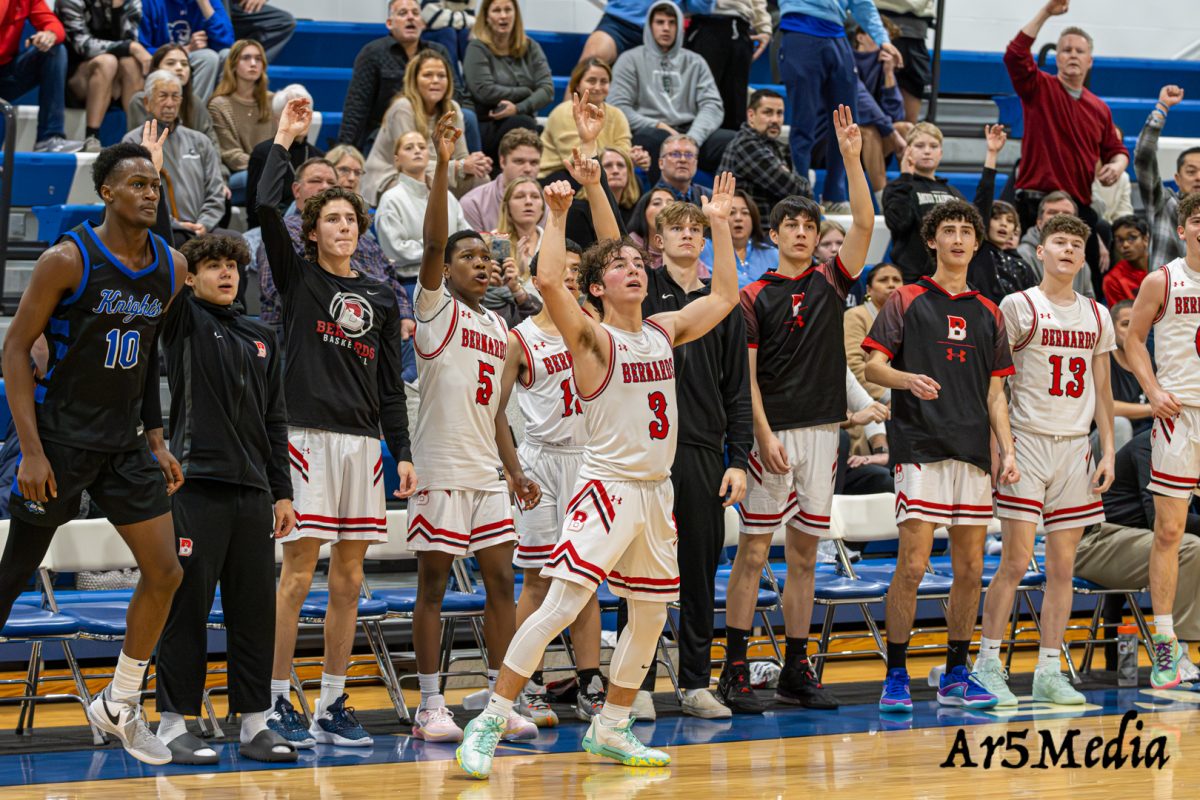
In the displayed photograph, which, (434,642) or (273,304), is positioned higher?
(273,304)

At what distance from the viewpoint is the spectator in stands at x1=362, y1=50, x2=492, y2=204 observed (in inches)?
353

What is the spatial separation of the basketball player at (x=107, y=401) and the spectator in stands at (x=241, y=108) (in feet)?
13.4

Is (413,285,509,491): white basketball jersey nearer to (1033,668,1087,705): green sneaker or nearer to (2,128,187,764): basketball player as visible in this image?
(2,128,187,764): basketball player

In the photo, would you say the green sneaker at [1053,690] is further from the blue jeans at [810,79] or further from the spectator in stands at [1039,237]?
the blue jeans at [810,79]

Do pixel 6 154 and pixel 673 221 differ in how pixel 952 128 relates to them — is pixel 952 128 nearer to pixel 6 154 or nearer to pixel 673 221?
pixel 673 221

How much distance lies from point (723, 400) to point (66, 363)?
2.75 meters

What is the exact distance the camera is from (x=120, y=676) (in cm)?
531

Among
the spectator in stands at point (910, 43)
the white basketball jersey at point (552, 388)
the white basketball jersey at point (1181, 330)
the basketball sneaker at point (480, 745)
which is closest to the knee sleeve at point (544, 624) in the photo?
the basketball sneaker at point (480, 745)

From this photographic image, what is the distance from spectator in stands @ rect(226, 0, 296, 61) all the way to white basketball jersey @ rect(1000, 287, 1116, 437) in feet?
20.0

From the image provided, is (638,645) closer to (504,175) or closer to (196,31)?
(504,175)

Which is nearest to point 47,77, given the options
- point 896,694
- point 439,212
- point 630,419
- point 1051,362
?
point 439,212

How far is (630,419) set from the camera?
5711 millimetres

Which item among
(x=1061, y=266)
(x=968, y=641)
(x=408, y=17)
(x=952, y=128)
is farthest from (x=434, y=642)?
(x=952, y=128)

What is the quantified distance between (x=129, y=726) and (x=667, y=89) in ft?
20.8
